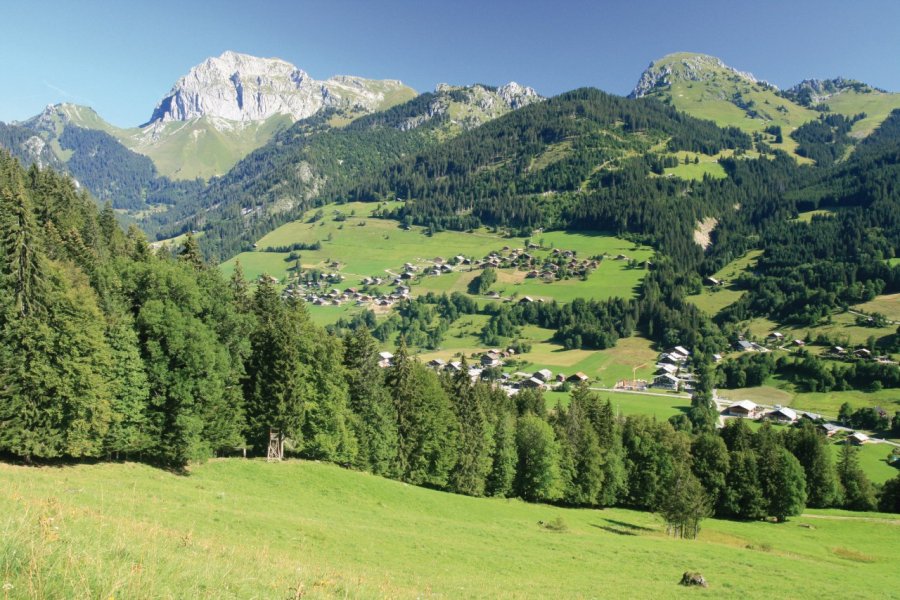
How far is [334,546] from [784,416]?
128 meters

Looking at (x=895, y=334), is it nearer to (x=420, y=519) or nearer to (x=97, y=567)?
(x=420, y=519)

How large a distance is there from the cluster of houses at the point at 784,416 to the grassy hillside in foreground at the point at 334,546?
6272 cm

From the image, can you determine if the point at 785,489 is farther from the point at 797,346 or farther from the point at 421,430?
the point at 797,346

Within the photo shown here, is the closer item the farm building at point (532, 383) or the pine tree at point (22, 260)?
the pine tree at point (22, 260)

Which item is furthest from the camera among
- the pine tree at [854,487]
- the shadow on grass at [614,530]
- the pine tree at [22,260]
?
the pine tree at [854,487]

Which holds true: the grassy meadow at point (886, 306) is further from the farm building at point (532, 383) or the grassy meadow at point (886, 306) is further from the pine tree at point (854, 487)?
the farm building at point (532, 383)

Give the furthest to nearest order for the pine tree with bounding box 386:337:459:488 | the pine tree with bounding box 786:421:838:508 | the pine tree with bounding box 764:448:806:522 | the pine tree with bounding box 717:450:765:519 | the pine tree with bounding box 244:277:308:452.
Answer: the pine tree with bounding box 786:421:838:508 → the pine tree with bounding box 717:450:765:519 → the pine tree with bounding box 764:448:806:522 → the pine tree with bounding box 386:337:459:488 → the pine tree with bounding box 244:277:308:452

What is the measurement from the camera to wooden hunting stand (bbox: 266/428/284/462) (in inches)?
1877

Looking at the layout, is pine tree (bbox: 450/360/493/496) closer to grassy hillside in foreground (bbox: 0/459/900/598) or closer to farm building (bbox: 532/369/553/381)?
grassy hillside in foreground (bbox: 0/459/900/598)

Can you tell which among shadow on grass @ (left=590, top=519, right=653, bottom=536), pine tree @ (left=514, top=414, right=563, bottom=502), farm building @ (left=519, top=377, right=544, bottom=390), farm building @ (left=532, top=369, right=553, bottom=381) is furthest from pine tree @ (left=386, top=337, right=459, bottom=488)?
farm building @ (left=532, top=369, right=553, bottom=381)

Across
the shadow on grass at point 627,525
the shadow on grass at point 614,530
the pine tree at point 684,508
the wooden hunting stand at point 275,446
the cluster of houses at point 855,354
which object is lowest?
the shadow on grass at point 627,525

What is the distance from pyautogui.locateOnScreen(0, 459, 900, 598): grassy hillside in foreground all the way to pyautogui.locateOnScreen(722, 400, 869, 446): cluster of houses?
62.7 metres

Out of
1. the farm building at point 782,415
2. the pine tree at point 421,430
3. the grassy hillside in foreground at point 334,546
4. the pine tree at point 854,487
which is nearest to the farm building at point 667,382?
the farm building at point 782,415

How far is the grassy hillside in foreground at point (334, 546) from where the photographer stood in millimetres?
9094
